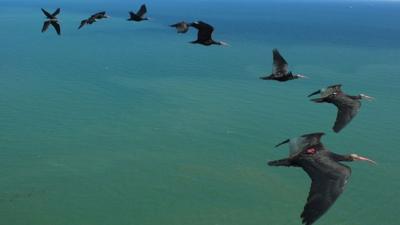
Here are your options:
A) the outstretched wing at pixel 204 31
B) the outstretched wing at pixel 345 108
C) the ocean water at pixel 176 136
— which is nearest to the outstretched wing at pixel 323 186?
the outstretched wing at pixel 345 108

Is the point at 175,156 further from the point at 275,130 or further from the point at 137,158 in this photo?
the point at 275,130

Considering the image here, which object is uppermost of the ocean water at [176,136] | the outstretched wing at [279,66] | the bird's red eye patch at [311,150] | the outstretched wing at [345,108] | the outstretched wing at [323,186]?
the outstretched wing at [279,66]

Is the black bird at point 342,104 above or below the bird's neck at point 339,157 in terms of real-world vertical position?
above

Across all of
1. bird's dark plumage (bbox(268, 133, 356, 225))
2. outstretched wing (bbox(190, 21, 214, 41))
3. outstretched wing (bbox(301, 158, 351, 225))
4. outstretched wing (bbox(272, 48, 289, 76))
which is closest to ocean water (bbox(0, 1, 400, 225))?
outstretched wing (bbox(190, 21, 214, 41))

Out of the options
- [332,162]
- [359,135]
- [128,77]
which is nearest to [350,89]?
[359,135]

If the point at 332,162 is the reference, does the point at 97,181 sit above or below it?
below

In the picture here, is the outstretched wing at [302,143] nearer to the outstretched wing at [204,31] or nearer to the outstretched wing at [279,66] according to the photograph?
the outstretched wing at [279,66]

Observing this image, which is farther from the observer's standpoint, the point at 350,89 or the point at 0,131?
the point at 350,89

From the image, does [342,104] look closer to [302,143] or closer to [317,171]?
[302,143]
